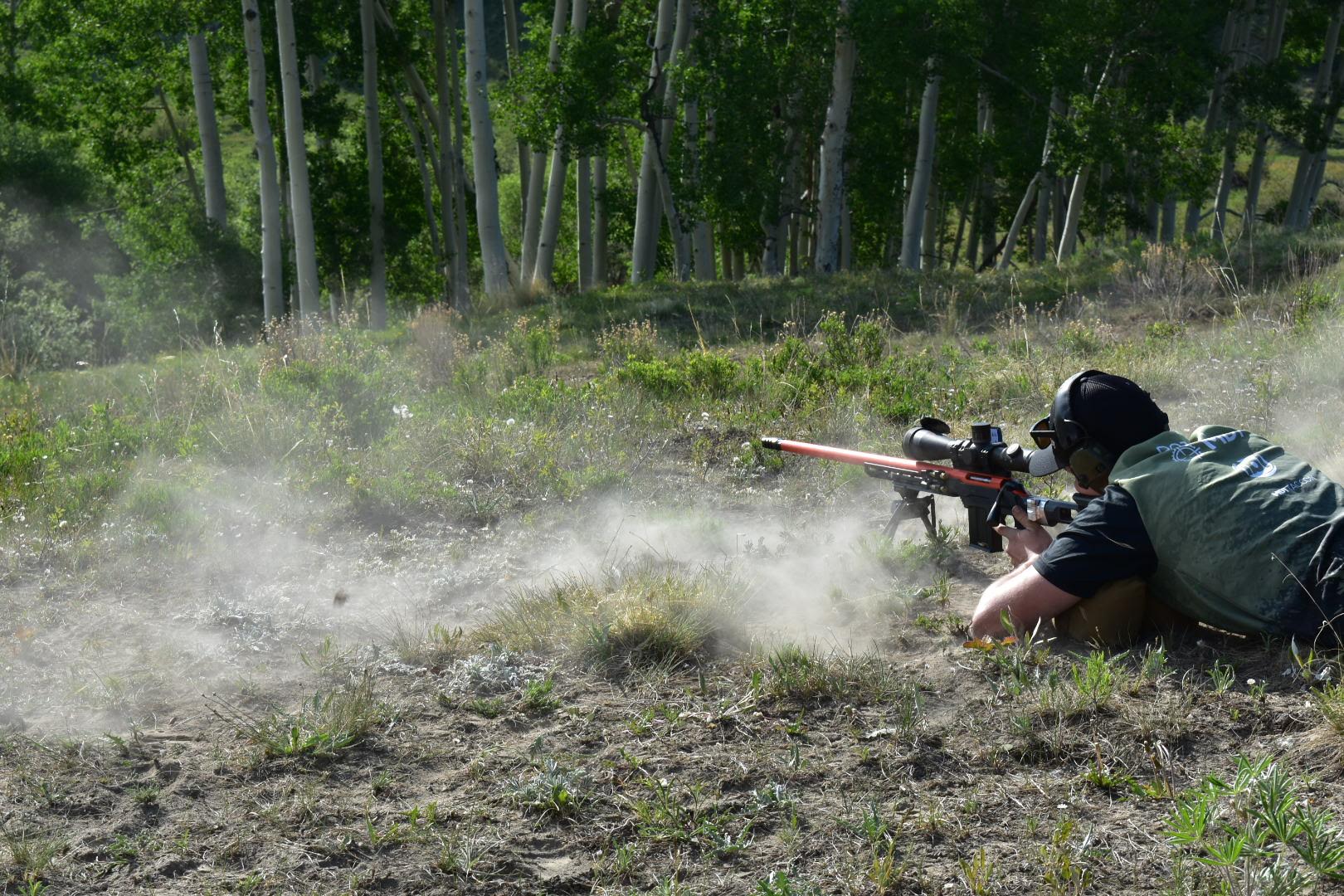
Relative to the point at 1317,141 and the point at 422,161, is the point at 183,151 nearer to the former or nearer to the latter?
the point at 422,161

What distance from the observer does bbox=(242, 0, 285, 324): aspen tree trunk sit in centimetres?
1797

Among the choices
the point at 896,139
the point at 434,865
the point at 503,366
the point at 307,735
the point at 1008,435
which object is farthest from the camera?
the point at 896,139

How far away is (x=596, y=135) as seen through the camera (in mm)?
20078

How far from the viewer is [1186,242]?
14008 mm

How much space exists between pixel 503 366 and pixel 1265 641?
699cm

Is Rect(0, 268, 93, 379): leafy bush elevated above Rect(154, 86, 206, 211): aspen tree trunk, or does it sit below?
below

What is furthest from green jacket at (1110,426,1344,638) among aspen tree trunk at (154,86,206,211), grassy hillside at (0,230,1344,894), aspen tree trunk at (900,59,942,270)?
aspen tree trunk at (154,86,206,211)

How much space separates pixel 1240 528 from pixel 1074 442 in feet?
2.03

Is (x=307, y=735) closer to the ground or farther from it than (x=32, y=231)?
farther from it

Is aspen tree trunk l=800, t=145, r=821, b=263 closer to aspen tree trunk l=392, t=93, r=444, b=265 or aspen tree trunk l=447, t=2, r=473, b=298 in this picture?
aspen tree trunk l=447, t=2, r=473, b=298

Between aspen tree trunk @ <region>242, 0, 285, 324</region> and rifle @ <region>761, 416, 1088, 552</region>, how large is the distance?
15.3m

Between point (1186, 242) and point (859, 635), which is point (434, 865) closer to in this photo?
point (859, 635)

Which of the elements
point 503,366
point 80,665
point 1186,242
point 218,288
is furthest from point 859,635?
point 218,288

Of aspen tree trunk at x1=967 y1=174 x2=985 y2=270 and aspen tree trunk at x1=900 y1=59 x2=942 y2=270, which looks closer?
aspen tree trunk at x1=900 y1=59 x2=942 y2=270
